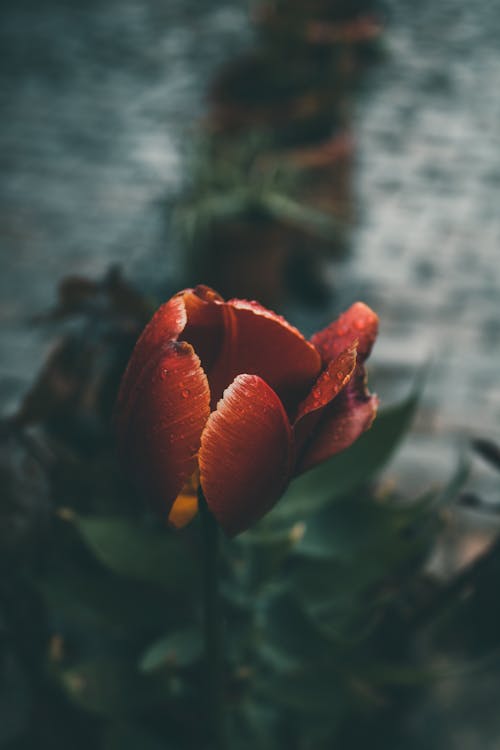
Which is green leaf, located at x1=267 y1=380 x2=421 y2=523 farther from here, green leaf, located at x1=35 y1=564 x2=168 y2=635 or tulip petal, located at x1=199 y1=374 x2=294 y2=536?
tulip petal, located at x1=199 y1=374 x2=294 y2=536

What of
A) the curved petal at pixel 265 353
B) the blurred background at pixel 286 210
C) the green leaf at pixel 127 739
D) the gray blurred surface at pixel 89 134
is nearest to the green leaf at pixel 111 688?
the green leaf at pixel 127 739

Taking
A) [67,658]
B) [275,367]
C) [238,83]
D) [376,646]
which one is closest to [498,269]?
[238,83]

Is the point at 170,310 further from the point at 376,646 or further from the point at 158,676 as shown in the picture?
the point at 376,646

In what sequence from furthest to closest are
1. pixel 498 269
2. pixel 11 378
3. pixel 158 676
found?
pixel 498 269, pixel 11 378, pixel 158 676

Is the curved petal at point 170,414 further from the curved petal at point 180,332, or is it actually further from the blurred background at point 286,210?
the blurred background at point 286,210

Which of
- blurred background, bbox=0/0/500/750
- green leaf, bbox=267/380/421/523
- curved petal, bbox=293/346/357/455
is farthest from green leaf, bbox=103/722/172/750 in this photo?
curved petal, bbox=293/346/357/455

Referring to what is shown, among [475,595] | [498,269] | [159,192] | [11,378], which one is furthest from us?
[498,269]

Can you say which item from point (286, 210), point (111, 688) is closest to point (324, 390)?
point (111, 688)
